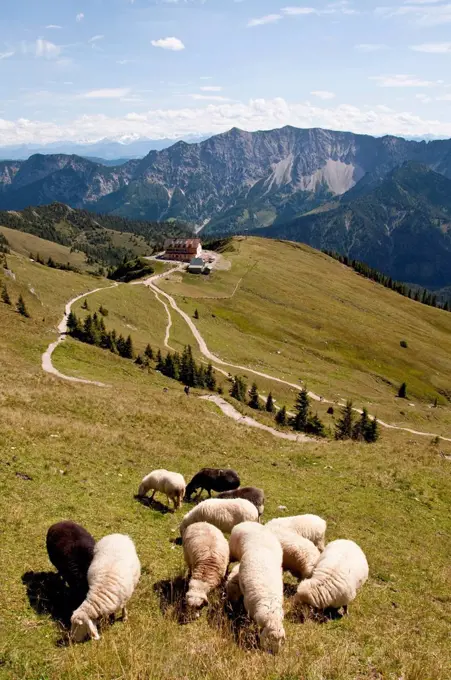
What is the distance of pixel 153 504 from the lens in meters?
20.8

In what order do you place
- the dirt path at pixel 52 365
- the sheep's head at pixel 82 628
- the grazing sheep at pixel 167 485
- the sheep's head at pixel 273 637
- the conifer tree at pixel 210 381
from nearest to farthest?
the sheep's head at pixel 273 637 → the sheep's head at pixel 82 628 → the grazing sheep at pixel 167 485 → the dirt path at pixel 52 365 → the conifer tree at pixel 210 381

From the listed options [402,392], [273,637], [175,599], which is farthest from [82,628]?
[402,392]

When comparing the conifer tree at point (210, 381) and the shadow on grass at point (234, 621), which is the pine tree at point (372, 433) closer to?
the conifer tree at point (210, 381)

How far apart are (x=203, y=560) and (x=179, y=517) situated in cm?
735

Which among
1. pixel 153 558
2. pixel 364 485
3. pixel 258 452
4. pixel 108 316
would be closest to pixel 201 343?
pixel 108 316

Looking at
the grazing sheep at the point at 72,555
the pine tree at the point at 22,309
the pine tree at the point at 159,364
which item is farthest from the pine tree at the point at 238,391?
the grazing sheep at the point at 72,555

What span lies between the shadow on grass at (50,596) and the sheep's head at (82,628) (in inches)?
21.8

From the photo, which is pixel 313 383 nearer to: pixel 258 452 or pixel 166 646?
pixel 258 452

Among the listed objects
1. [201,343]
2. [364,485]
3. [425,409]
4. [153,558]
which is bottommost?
[425,409]

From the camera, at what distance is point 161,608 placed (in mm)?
11922

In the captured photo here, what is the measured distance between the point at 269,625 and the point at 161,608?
3.29 m

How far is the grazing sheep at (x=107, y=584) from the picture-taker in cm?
1027

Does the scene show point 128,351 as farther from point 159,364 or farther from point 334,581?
point 334,581

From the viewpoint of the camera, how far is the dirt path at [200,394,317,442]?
46.7 meters
